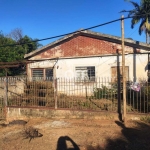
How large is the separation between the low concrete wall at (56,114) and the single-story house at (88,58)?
2400 mm

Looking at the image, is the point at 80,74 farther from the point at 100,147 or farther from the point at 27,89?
the point at 100,147

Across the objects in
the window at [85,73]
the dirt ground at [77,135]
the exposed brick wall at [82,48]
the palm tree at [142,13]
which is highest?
the palm tree at [142,13]

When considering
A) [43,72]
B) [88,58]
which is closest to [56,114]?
[88,58]

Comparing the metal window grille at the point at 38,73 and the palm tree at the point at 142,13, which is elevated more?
the palm tree at the point at 142,13

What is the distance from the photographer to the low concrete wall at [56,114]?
301 inches

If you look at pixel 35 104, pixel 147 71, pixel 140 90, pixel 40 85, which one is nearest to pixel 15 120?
pixel 35 104

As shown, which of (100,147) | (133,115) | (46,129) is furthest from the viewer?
(133,115)

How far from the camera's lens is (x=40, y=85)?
8.96 metres

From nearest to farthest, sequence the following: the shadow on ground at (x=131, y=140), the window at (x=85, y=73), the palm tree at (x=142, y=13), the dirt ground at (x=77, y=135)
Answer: the shadow on ground at (x=131, y=140) → the dirt ground at (x=77, y=135) → the window at (x=85, y=73) → the palm tree at (x=142, y=13)

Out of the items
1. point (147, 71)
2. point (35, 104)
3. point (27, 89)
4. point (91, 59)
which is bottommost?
point (35, 104)

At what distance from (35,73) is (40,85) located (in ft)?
16.4

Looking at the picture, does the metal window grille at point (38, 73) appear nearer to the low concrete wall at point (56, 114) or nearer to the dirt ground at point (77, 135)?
the low concrete wall at point (56, 114)

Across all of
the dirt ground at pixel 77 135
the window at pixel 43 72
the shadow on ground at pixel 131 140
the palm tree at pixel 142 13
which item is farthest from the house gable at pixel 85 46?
the palm tree at pixel 142 13

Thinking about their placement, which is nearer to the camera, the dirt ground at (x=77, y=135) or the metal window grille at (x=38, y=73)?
the dirt ground at (x=77, y=135)
